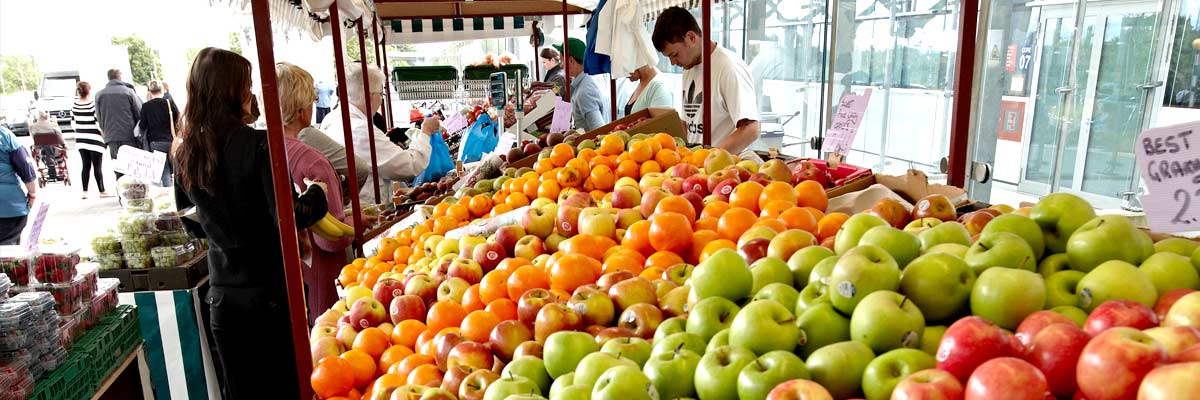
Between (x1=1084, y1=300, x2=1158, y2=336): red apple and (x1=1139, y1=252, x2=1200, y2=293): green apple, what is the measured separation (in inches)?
6.7

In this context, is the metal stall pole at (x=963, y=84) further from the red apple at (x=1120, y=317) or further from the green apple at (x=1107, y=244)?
the red apple at (x=1120, y=317)

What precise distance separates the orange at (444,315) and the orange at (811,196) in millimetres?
1029

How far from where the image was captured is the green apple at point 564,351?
4.14ft

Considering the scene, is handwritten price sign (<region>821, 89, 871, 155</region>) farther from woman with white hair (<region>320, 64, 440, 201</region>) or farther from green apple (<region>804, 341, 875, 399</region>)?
woman with white hair (<region>320, 64, 440, 201</region>)

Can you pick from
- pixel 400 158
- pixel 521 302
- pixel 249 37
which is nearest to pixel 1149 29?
pixel 400 158

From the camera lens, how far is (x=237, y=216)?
252 centimetres

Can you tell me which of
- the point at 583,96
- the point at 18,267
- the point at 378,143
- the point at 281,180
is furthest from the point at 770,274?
the point at 583,96

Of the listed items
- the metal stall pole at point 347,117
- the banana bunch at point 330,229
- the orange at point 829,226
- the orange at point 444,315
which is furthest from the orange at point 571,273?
the banana bunch at point 330,229

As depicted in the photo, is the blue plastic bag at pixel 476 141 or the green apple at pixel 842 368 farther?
the blue plastic bag at pixel 476 141

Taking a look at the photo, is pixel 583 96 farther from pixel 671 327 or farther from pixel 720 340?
pixel 720 340

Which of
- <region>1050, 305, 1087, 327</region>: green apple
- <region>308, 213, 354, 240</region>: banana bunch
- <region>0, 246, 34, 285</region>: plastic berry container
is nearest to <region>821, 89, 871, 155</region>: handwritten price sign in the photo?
<region>1050, 305, 1087, 327</region>: green apple

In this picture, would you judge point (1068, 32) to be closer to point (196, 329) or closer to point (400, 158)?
point (400, 158)

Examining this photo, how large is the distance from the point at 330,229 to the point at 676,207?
5.95 feet

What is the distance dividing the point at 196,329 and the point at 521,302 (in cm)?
227
